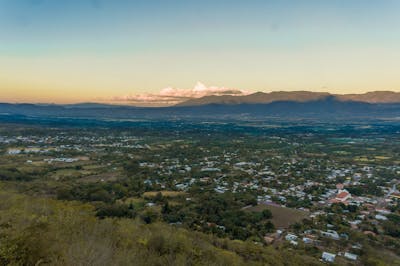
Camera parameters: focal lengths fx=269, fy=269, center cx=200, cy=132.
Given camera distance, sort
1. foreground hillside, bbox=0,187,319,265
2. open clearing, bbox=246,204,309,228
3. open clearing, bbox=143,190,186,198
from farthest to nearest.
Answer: open clearing, bbox=143,190,186,198 → open clearing, bbox=246,204,309,228 → foreground hillside, bbox=0,187,319,265

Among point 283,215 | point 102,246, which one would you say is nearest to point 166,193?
point 283,215

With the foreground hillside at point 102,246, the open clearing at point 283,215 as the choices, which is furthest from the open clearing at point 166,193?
the foreground hillside at point 102,246

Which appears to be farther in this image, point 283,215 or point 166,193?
point 166,193

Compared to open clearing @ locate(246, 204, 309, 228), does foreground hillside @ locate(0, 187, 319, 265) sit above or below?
above

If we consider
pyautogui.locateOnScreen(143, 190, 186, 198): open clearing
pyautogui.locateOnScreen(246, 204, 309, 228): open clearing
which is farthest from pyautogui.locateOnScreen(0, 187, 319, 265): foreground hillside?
pyautogui.locateOnScreen(143, 190, 186, 198): open clearing

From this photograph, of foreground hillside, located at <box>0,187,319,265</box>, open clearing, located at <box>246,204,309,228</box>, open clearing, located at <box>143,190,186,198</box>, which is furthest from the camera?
open clearing, located at <box>143,190,186,198</box>

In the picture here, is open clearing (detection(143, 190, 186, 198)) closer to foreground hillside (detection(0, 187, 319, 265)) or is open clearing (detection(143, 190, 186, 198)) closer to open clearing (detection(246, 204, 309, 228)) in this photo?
open clearing (detection(246, 204, 309, 228))

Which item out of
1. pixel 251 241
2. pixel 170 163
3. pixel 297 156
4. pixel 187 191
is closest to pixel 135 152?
pixel 170 163

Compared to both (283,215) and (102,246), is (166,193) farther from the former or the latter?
(102,246)
